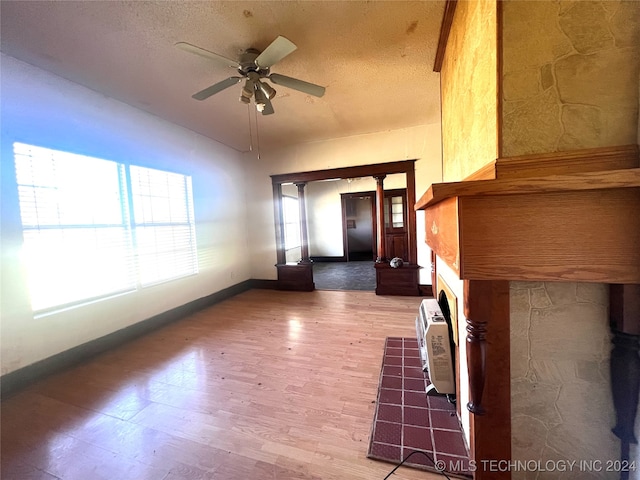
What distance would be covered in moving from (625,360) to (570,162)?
2.27 feet

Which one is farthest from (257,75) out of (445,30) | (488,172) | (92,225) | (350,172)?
(350,172)

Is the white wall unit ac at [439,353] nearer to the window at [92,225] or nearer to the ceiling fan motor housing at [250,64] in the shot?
the ceiling fan motor housing at [250,64]

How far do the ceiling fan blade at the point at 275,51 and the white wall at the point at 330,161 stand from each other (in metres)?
2.47

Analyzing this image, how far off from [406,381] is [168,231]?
338 centimetres

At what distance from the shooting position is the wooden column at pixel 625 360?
0.76 meters

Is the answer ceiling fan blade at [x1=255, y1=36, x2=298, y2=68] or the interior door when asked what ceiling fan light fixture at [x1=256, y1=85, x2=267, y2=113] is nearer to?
ceiling fan blade at [x1=255, y1=36, x2=298, y2=68]

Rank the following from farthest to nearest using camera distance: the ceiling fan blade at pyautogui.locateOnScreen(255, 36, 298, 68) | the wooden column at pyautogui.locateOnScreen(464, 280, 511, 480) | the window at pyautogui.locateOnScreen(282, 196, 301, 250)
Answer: the window at pyautogui.locateOnScreen(282, 196, 301, 250) → the ceiling fan blade at pyautogui.locateOnScreen(255, 36, 298, 68) → the wooden column at pyautogui.locateOnScreen(464, 280, 511, 480)

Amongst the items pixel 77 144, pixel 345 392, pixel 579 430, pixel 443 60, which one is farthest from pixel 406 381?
pixel 77 144

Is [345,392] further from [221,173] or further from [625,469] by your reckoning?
[221,173]

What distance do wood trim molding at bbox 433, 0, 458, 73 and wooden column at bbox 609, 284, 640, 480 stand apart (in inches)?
A: 72.9

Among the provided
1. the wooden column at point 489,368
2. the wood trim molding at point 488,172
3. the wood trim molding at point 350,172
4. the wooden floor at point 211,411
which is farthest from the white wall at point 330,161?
the wooden column at point 489,368

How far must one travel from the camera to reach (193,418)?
1559mm

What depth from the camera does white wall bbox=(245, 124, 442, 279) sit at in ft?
12.4

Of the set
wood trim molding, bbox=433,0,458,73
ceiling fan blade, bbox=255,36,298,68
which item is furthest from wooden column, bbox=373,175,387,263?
ceiling fan blade, bbox=255,36,298,68
